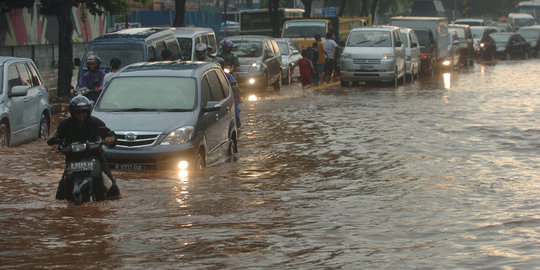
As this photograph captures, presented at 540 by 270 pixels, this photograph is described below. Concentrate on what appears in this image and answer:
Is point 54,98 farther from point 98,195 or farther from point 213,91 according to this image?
point 98,195

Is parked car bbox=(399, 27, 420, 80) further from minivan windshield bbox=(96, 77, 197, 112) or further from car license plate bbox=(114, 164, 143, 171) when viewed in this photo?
car license plate bbox=(114, 164, 143, 171)

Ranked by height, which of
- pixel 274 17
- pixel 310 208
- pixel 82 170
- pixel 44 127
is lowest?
pixel 310 208

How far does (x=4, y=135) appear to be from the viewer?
47.3 ft

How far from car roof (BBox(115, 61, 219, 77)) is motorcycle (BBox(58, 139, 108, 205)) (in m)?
3.72

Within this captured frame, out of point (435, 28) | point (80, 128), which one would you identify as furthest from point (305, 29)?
point (80, 128)

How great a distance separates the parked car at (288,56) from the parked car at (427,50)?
5.10 m

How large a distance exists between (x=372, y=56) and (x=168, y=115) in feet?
60.3

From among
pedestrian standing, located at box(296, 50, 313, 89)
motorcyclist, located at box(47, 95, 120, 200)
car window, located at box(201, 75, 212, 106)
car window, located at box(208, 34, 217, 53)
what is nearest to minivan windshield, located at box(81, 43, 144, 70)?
car window, located at box(208, 34, 217, 53)

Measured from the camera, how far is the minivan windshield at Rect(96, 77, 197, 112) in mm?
12312

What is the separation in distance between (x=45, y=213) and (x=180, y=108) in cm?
314

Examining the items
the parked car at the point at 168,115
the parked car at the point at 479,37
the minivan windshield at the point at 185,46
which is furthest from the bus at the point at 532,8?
the parked car at the point at 168,115

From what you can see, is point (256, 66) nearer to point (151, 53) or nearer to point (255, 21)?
point (151, 53)

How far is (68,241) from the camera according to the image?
830 centimetres

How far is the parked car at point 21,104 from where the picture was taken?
567 inches
